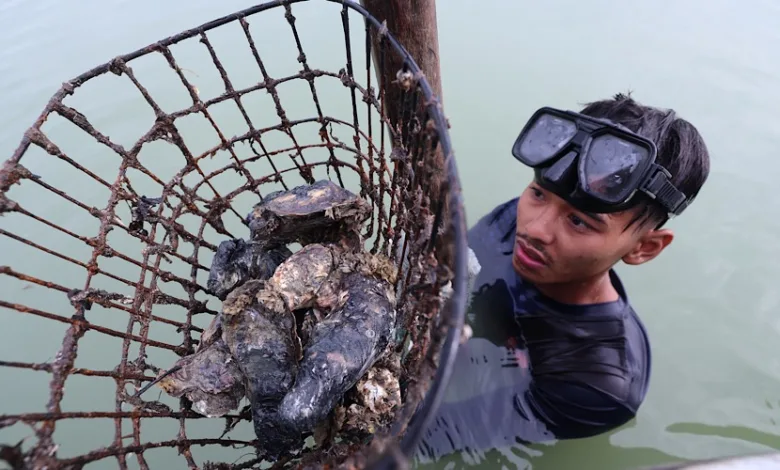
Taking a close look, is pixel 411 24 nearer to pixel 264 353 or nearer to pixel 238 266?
pixel 238 266

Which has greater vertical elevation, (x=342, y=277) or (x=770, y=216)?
(x=342, y=277)

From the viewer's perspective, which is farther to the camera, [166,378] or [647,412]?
[647,412]

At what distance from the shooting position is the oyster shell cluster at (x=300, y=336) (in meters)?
1.12

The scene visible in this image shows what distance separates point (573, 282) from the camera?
60.1 inches

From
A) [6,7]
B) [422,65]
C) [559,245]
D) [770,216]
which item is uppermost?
[6,7]

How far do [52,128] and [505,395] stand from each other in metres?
2.86

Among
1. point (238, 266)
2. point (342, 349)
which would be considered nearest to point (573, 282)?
point (342, 349)

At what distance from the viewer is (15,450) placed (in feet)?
2.30

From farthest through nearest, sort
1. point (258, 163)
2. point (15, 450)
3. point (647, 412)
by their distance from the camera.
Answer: point (258, 163), point (647, 412), point (15, 450)

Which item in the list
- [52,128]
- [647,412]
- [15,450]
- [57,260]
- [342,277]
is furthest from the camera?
Answer: [52,128]

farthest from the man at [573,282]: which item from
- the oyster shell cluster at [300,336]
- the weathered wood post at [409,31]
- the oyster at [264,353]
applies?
the oyster at [264,353]

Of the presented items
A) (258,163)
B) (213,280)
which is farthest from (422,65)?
(258,163)

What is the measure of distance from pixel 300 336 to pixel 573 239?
83 cm

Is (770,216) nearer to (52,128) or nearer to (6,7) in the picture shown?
(52,128)
